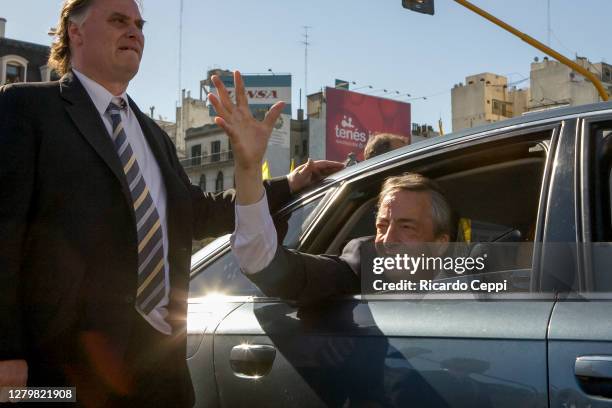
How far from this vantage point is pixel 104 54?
228 cm

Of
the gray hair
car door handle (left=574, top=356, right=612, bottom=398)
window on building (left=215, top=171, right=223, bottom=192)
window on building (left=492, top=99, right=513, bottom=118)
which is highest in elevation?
window on building (left=492, top=99, right=513, bottom=118)

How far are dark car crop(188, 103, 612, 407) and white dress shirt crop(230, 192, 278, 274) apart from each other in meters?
0.17

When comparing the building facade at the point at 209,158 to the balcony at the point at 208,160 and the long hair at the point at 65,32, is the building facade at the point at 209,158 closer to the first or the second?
the balcony at the point at 208,160

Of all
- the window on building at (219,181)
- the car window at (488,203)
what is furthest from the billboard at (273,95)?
the car window at (488,203)

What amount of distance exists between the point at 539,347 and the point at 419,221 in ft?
2.54

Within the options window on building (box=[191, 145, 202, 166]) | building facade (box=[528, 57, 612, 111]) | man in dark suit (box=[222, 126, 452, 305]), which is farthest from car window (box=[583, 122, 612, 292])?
window on building (box=[191, 145, 202, 166])

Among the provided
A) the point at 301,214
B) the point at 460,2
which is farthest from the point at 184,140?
the point at 301,214

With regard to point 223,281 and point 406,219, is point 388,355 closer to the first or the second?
point 406,219

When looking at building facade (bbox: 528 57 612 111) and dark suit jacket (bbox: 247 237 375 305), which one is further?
building facade (bbox: 528 57 612 111)

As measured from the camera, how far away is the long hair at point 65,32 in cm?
232

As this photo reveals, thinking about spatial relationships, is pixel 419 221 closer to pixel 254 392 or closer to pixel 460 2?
pixel 254 392

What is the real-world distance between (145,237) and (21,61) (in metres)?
38.4

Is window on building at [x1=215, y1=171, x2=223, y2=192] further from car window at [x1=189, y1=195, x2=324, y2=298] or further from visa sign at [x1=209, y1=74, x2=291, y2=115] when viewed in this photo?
car window at [x1=189, y1=195, x2=324, y2=298]

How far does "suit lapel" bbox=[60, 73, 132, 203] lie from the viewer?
6.80ft
